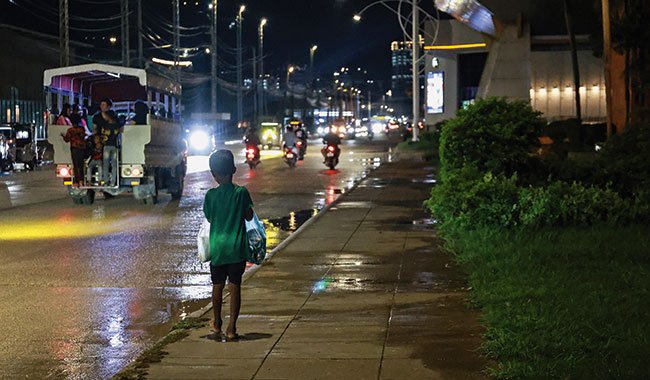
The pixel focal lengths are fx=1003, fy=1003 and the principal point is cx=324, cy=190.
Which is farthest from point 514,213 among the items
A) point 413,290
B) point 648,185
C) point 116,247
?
point 116,247

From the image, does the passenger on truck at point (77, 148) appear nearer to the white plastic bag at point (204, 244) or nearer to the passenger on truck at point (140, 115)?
the passenger on truck at point (140, 115)

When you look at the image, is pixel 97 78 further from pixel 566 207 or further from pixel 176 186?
pixel 566 207

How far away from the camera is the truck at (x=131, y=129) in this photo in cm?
2314

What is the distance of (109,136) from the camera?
2294 centimetres

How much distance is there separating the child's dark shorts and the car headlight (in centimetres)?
5046

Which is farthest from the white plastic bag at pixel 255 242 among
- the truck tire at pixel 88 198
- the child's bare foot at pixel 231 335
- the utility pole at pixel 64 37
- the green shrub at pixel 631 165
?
the utility pole at pixel 64 37

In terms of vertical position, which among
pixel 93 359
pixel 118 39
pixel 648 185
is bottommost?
pixel 93 359

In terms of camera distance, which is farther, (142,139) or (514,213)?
(142,139)

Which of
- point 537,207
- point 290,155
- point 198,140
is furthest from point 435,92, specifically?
point 537,207

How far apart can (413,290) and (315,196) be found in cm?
1546

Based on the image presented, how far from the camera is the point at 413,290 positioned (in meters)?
11.3

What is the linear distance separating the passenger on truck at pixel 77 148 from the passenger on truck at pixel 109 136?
417 mm

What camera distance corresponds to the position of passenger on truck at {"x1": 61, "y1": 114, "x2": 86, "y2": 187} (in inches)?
894

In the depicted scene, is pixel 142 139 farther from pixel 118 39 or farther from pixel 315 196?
pixel 118 39
